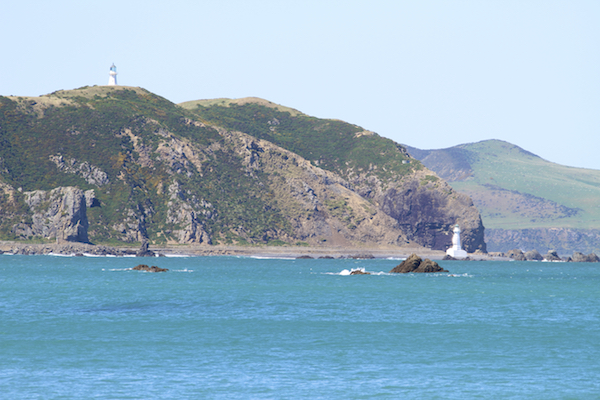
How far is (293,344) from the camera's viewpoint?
42.2 meters

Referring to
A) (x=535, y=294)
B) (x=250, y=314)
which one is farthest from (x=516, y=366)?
(x=535, y=294)

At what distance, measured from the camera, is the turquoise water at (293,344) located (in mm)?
30156

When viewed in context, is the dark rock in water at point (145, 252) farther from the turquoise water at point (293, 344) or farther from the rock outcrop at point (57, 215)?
the turquoise water at point (293, 344)

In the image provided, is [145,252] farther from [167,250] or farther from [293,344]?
[293,344]

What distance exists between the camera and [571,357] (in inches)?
1539

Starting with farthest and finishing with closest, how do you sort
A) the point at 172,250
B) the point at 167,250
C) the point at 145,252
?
the point at 172,250 → the point at 167,250 → the point at 145,252

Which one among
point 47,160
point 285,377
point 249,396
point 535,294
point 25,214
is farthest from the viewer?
point 47,160

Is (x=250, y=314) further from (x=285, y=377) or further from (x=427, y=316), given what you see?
(x=285, y=377)

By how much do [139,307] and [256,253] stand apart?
134706mm

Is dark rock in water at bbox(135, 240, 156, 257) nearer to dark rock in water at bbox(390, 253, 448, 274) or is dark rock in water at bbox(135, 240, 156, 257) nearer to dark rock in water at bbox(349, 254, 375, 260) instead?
dark rock in water at bbox(349, 254, 375, 260)

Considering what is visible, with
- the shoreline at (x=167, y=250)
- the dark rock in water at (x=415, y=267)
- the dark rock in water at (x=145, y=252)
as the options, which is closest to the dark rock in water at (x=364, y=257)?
the shoreline at (x=167, y=250)

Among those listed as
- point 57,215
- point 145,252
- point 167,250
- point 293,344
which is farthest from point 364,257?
point 293,344

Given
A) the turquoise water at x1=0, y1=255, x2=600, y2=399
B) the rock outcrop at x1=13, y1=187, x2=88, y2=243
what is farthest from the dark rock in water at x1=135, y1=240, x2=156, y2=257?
the turquoise water at x1=0, y1=255, x2=600, y2=399

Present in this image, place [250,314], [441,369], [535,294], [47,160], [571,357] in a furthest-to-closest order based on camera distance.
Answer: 1. [47,160]
2. [535,294]
3. [250,314]
4. [571,357]
5. [441,369]
